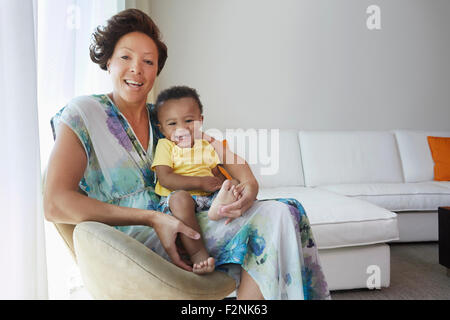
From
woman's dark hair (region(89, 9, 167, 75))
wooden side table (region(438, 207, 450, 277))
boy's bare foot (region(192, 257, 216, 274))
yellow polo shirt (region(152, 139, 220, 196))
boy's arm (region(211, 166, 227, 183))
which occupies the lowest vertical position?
wooden side table (region(438, 207, 450, 277))

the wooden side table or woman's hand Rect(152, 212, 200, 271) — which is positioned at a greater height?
woman's hand Rect(152, 212, 200, 271)

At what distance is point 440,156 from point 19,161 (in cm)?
321

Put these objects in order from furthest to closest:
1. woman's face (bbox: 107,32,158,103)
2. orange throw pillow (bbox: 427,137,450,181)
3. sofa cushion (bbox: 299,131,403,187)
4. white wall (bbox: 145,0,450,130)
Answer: white wall (bbox: 145,0,450,130)
orange throw pillow (bbox: 427,137,450,181)
sofa cushion (bbox: 299,131,403,187)
woman's face (bbox: 107,32,158,103)

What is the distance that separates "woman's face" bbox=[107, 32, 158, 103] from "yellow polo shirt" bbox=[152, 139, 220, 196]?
0.18 metres

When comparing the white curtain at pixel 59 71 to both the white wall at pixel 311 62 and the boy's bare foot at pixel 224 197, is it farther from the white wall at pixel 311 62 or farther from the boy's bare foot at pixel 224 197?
the white wall at pixel 311 62

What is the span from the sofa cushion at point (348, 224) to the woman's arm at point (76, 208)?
106 cm

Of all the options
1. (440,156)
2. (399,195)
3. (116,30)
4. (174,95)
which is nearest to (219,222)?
(174,95)

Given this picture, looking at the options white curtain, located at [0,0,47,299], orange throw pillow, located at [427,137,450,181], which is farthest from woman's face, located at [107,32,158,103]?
orange throw pillow, located at [427,137,450,181]

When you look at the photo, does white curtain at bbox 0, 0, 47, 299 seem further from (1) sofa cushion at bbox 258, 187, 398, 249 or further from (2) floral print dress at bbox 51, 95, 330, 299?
(1) sofa cushion at bbox 258, 187, 398, 249

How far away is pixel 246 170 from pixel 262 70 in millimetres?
2240

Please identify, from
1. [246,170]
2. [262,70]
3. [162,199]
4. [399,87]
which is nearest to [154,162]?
[162,199]

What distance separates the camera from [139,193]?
3.38ft

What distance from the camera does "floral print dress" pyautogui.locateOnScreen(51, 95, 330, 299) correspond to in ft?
2.70

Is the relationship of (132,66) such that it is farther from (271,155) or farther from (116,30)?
(271,155)
